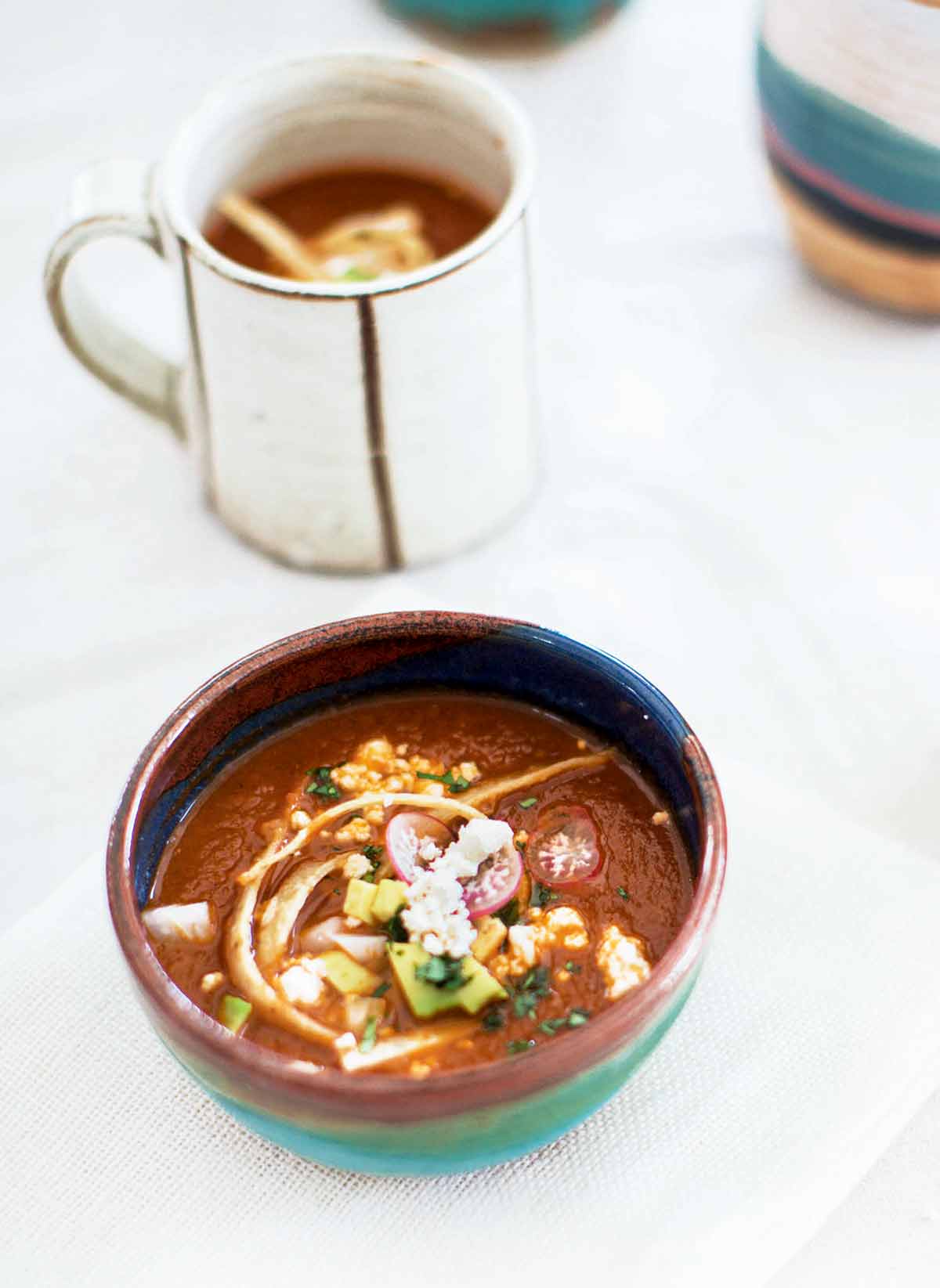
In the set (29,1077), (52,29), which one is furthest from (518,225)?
(52,29)

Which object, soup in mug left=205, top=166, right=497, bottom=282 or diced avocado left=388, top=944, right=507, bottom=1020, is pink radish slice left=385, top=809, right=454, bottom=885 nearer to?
diced avocado left=388, top=944, right=507, bottom=1020

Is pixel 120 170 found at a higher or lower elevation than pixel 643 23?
higher

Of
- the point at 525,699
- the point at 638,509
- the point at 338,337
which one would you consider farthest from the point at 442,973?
the point at 638,509

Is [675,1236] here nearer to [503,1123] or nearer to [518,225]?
[503,1123]

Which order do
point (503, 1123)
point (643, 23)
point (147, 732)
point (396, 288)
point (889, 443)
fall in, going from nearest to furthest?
point (503, 1123) → point (396, 288) → point (147, 732) → point (889, 443) → point (643, 23)

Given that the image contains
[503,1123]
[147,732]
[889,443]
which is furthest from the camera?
[889,443]

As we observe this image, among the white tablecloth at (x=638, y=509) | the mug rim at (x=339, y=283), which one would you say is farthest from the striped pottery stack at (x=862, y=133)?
the mug rim at (x=339, y=283)

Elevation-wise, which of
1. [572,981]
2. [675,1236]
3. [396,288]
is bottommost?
[675,1236]

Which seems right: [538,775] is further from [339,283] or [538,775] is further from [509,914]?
[339,283]
